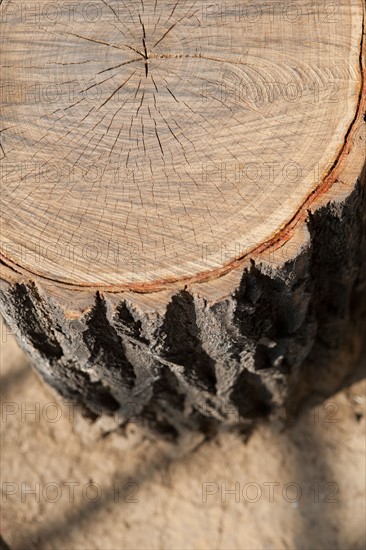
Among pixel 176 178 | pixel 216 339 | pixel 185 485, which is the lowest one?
pixel 185 485

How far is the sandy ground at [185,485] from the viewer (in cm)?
218

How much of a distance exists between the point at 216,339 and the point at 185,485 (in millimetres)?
764

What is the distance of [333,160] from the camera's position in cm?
160

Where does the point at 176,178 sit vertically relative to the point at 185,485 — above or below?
above

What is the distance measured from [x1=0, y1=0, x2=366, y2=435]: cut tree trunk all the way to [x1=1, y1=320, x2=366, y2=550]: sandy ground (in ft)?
1.60

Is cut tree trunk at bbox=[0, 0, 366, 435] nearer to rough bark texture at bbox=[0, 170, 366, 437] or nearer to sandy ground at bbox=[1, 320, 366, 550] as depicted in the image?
rough bark texture at bbox=[0, 170, 366, 437]

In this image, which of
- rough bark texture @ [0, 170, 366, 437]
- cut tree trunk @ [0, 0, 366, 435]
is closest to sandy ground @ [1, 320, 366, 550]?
rough bark texture @ [0, 170, 366, 437]

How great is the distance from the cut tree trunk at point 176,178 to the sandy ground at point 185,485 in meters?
0.49

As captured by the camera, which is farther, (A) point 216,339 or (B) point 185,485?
(B) point 185,485

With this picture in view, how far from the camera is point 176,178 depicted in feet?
5.28

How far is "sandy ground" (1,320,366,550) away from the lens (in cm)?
218

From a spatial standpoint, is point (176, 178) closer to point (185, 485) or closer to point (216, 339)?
point (216, 339)

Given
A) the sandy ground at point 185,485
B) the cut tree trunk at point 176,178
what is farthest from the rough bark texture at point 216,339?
the sandy ground at point 185,485

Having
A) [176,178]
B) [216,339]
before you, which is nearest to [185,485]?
[216,339]
